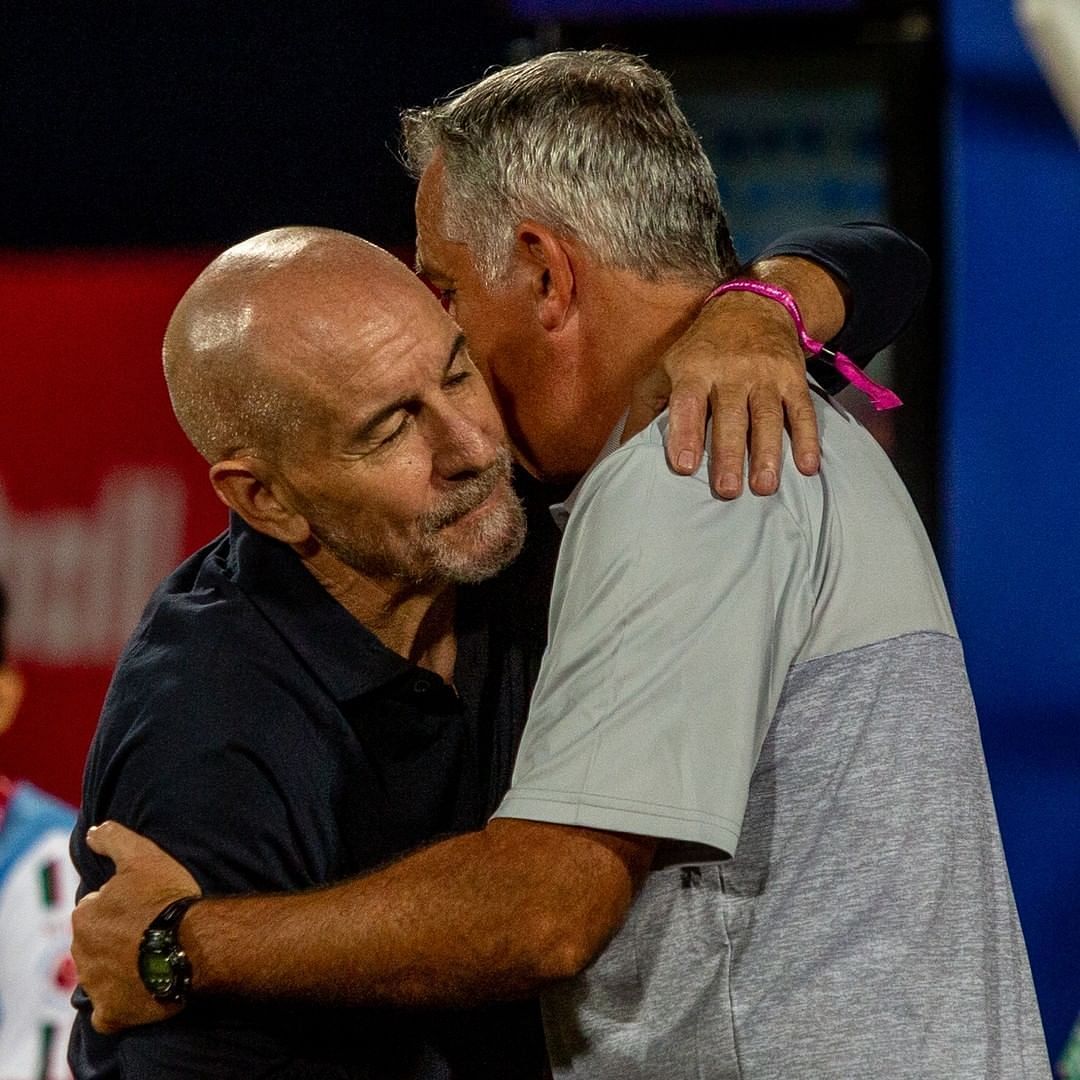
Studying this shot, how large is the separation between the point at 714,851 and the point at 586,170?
77cm

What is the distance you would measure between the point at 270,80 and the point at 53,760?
5.51ft

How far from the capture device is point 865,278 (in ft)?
6.63

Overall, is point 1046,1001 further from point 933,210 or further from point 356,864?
point 356,864

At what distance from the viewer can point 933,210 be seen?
367 centimetres

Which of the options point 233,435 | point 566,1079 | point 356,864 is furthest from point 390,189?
point 566,1079

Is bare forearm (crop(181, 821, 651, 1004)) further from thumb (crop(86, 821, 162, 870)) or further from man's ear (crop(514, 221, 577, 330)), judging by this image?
man's ear (crop(514, 221, 577, 330))

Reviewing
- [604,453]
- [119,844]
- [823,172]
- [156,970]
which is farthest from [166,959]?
[823,172]

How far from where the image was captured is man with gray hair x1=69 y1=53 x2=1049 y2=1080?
1.30 metres

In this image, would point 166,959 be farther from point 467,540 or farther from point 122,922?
point 467,540

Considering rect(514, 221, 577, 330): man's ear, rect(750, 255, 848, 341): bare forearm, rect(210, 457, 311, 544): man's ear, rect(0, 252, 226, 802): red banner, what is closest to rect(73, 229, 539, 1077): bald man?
rect(210, 457, 311, 544): man's ear

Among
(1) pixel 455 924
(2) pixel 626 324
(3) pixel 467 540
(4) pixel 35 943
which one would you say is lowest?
(4) pixel 35 943

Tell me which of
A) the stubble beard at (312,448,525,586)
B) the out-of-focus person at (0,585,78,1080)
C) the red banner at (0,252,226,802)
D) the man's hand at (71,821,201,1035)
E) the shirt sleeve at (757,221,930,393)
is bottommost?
the out-of-focus person at (0,585,78,1080)

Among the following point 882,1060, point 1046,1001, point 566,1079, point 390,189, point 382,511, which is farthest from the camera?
point 390,189

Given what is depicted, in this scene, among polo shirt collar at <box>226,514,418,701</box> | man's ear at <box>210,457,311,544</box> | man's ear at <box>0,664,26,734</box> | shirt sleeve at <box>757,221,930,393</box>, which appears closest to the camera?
polo shirt collar at <box>226,514,418,701</box>
